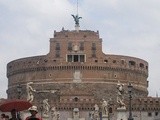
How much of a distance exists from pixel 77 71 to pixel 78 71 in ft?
0.48

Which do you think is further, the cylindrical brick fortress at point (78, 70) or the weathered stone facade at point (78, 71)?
the cylindrical brick fortress at point (78, 70)

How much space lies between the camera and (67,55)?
265 ft

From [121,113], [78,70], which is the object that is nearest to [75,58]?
[78,70]

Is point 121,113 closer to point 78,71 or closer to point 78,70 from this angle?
point 78,70

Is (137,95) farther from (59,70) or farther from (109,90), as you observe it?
(59,70)

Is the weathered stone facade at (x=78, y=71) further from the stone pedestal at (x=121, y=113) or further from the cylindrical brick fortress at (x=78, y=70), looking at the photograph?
the stone pedestal at (x=121, y=113)

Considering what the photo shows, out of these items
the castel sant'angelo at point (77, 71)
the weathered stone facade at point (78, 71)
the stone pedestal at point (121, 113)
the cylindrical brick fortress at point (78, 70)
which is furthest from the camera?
the cylindrical brick fortress at point (78, 70)

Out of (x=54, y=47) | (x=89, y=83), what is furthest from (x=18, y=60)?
(x=89, y=83)

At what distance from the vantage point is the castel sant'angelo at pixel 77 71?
3049 inches

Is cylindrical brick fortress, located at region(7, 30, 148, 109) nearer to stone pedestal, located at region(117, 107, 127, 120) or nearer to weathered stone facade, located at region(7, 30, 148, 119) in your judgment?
weathered stone facade, located at region(7, 30, 148, 119)

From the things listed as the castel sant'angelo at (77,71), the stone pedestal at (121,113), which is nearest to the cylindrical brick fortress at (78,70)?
the castel sant'angelo at (77,71)

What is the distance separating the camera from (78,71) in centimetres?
7950

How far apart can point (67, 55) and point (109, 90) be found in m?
8.27

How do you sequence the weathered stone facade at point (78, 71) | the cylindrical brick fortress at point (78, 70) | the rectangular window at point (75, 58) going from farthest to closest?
the rectangular window at point (75, 58) → the cylindrical brick fortress at point (78, 70) → the weathered stone facade at point (78, 71)
